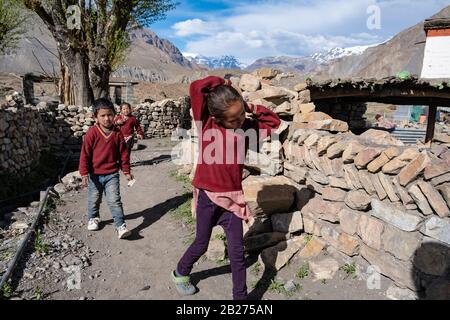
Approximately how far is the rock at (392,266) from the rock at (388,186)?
20.5 inches

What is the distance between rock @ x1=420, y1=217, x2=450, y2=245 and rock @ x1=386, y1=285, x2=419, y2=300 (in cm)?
53

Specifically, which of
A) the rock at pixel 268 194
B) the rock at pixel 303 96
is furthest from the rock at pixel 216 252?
the rock at pixel 303 96

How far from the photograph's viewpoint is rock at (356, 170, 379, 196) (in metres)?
3.38

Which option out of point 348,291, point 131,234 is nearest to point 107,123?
point 131,234

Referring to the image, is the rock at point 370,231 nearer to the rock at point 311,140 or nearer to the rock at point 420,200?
the rock at point 420,200

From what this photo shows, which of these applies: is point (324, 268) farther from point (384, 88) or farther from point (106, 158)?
point (384, 88)

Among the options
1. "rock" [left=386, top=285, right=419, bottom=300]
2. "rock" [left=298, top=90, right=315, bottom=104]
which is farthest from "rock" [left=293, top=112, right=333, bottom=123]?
"rock" [left=386, top=285, right=419, bottom=300]

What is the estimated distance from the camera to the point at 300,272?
3.68 m

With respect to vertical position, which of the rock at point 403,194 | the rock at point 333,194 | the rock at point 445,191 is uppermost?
the rock at point 445,191

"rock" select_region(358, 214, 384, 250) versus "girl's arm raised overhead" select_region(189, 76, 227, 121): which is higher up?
"girl's arm raised overhead" select_region(189, 76, 227, 121)

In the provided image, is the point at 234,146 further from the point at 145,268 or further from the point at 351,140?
the point at 145,268

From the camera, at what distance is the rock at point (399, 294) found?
9.72ft

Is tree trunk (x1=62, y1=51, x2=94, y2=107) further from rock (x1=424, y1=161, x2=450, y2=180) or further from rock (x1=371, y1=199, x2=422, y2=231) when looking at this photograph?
rock (x1=424, y1=161, x2=450, y2=180)

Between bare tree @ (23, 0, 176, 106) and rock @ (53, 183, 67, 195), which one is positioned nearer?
rock @ (53, 183, 67, 195)
